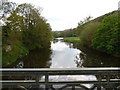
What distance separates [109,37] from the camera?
17297 millimetres

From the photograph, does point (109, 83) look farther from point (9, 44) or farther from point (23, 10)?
point (23, 10)

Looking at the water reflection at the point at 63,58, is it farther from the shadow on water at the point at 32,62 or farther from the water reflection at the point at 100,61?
the water reflection at the point at 100,61

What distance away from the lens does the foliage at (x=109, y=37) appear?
16.3 meters

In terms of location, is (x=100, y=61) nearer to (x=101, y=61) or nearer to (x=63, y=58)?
(x=101, y=61)

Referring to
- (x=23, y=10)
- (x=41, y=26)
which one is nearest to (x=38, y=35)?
(x=41, y=26)

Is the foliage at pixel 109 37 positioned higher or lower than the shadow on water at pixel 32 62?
higher

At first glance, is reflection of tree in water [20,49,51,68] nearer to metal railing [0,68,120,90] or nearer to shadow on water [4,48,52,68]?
shadow on water [4,48,52,68]

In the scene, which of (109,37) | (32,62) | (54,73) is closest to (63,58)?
(32,62)

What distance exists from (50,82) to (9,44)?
11.8m

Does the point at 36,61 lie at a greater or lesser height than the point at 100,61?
greater

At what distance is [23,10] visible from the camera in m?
19.7

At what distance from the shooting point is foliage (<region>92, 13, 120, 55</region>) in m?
16.3

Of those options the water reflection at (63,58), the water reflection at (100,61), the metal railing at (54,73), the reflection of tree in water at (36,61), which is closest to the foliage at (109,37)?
the water reflection at (100,61)

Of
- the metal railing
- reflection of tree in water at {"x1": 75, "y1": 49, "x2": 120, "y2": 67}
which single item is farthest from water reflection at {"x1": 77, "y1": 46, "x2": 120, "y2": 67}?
the metal railing
